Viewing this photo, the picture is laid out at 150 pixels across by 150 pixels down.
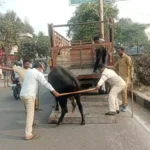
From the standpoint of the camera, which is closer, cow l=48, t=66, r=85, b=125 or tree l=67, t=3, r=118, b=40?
cow l=48, t=66, r=85, b=125

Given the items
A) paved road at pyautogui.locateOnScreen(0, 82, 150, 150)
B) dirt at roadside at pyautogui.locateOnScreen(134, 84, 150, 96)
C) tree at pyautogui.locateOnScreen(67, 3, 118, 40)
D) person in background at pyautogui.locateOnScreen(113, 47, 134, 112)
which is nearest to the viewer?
paved road at pyautogui.locateOnScreen(0, 82, 150, 150)

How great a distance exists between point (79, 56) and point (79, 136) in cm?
764

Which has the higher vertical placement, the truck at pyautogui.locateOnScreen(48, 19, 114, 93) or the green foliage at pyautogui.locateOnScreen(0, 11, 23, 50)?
the green foliage at pyautogui.locateOnScreen(0, 11, 23, 50)

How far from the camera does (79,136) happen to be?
5.95 m

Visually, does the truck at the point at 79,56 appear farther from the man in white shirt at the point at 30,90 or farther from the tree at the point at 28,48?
the tree at the point at 28,48

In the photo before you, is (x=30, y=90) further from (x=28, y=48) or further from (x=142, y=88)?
(x=28, y=48)

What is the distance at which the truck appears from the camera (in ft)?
33.5

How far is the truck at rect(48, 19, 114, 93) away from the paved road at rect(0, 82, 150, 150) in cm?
298

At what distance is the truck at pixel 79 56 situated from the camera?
10219 millimetres

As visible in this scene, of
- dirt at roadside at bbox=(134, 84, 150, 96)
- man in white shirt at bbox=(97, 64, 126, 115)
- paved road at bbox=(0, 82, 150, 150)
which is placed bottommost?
paved road at bbox=(0, 82, 150, 150)

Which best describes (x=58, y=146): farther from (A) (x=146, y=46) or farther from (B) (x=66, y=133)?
(A) (x=146, y=46)

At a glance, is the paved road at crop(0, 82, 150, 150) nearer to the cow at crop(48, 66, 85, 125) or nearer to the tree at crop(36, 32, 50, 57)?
the cow at crop(48, 66, 85, 125)

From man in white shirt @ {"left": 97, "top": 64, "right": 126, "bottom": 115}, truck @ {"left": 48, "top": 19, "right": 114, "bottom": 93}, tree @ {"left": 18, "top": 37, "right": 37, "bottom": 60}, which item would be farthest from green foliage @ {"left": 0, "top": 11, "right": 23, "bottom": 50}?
man in white shirt @ {"left": 97, "top": 64, "right": 126, "bottom": 115}

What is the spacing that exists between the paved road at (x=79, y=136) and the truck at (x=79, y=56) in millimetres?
2977
